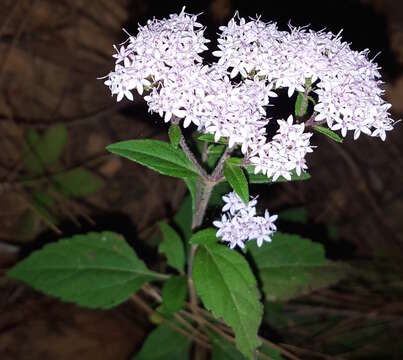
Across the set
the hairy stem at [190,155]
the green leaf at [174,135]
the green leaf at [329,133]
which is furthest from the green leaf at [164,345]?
the green leaf at [329,133]

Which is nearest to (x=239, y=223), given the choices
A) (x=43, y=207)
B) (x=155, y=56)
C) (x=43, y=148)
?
(x=155, y=56)

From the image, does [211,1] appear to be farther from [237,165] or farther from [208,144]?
[237,165]

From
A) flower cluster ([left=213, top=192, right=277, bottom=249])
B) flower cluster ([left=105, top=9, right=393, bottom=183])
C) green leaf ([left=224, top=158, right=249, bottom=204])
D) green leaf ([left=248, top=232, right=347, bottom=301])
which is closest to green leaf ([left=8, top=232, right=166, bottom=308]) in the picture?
green leaf ([left=248, top=232, right=347, bottom=301])

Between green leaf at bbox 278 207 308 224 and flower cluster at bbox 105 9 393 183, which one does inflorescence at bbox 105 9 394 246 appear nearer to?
flower cluster at bbox 105 9 393 183

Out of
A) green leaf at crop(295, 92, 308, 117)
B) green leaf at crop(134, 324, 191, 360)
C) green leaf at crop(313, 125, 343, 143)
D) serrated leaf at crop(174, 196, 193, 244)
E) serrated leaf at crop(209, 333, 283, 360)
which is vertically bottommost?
green leaf at crop(134, 324, 191, 360)

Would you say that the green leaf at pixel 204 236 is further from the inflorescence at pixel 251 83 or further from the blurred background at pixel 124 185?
the blurred background at pixel 124 185

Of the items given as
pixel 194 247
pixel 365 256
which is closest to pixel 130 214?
pixel 194 247

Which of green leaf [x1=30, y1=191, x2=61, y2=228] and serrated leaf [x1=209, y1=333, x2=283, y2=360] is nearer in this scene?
serrated leaf [x1=209, y1=333, x2=283, y2=360]
